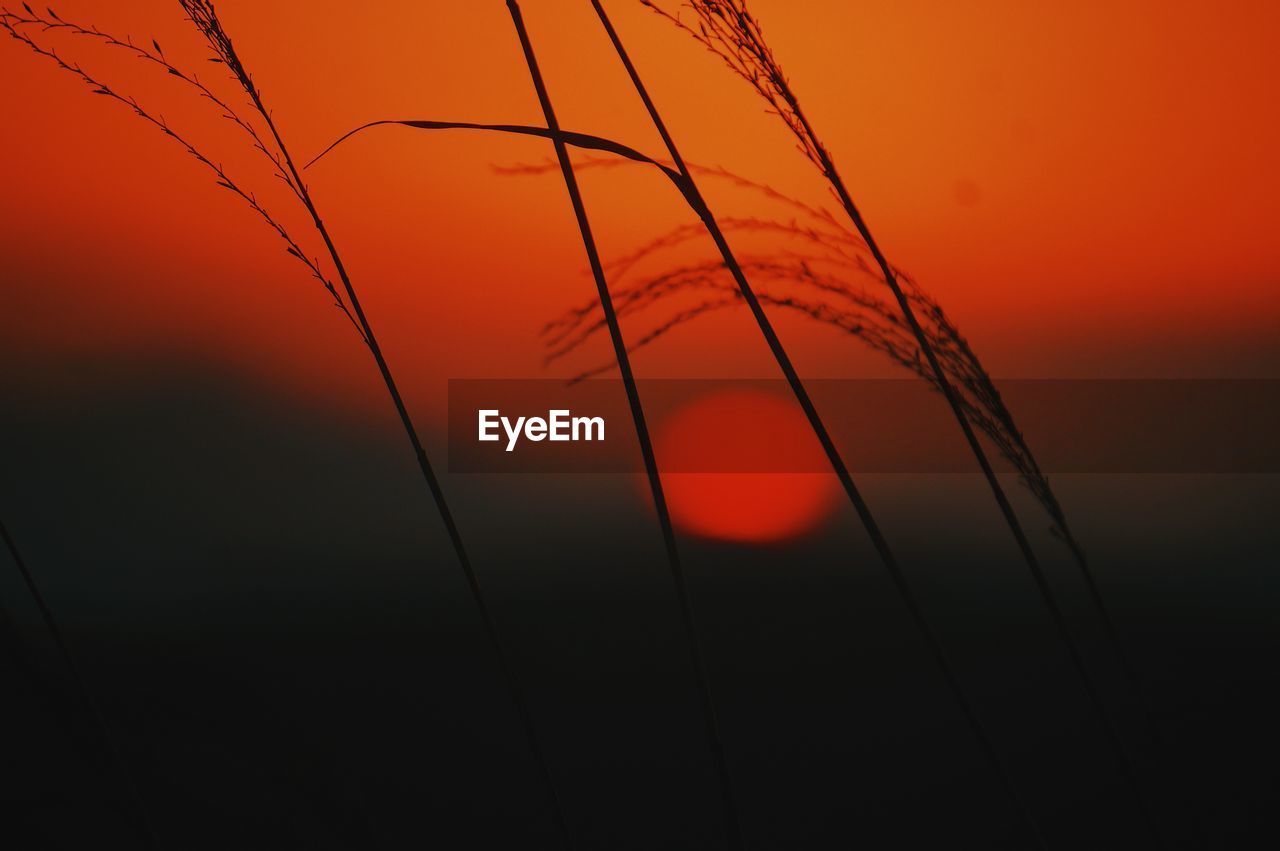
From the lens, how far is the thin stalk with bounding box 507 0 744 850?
65 centimetres

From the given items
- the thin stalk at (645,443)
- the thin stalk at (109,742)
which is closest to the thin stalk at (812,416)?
the thin stalk at (645,443)

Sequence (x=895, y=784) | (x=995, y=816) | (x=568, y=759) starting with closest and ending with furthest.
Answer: (x=995, y=816)
(x=895, y=784)
(x=568, y=759)

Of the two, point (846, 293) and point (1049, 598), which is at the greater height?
point (846, 293)

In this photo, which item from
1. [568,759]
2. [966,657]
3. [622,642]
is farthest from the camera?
[622,642]

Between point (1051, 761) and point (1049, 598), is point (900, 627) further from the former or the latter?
point (1049, 598)

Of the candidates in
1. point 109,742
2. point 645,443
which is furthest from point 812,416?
point 109,742

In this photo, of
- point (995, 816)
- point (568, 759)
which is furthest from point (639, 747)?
point (995, 816)

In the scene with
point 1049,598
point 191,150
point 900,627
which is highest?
point 900,627

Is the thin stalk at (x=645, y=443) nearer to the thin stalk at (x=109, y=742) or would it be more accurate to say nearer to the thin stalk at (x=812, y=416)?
the thin stalk at (x=812, y=416)

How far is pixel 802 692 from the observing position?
5785 mm

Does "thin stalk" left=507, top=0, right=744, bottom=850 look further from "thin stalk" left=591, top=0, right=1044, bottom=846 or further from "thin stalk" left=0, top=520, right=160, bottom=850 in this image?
"thin stalk" left=0, top=520, right=160, bottom=850

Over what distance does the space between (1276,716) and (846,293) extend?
15.7 ft

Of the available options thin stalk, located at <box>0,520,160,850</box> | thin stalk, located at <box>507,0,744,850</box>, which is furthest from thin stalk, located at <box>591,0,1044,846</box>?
thin stalk, located at <box>0,520,160,850</box>

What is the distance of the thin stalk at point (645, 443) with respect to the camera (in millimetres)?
649
